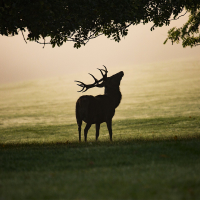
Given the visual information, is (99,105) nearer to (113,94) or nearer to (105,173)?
(113,94)

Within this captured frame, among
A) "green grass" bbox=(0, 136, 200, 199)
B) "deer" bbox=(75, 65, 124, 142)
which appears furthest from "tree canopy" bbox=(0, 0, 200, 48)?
"green grass" bbox=(0, 136, 200, 199)

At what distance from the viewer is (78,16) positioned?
43.3ft

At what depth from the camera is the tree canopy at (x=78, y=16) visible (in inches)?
475

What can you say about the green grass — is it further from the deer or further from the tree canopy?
the tree canopy

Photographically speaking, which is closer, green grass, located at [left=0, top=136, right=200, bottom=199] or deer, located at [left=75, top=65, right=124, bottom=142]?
green grass, located at [left=0, top=136, right=200, bottom=199]

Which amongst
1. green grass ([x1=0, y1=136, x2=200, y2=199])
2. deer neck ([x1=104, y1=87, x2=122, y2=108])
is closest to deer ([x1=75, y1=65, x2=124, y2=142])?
deer neck ([x1=104, y1=87, x2=122, y2=108])

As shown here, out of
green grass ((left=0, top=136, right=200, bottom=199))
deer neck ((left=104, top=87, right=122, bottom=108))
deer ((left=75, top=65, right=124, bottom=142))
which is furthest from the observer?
deer neck ((left=104, top=87, right=122, bottom=108))

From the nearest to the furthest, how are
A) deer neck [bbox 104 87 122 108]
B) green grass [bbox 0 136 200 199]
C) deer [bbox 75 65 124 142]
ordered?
green grass [bbox 0 136 200 199], deer [bbox 75 65 124 142], deer neck [bbox 104 87 122 108]

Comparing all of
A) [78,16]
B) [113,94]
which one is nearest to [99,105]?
[113,94]

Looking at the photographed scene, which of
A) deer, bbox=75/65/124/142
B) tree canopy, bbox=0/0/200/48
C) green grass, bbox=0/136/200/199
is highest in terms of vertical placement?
tree canopy, bbox=0/0/200/48

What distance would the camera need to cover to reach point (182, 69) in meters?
73.2

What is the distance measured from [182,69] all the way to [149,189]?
70921 mm

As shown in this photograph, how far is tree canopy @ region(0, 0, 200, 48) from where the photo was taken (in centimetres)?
1207

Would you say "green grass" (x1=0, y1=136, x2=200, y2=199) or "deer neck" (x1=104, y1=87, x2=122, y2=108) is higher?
"deer neck" (x1=104, y1=87, x2=122, y2=108)
